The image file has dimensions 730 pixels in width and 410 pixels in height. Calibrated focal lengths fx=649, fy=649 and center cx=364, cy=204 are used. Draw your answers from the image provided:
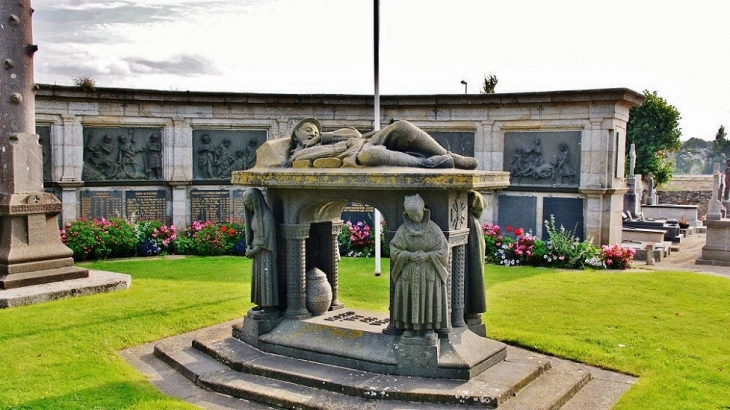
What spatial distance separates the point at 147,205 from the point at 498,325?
10.5 m

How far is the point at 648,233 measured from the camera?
19.4 metres

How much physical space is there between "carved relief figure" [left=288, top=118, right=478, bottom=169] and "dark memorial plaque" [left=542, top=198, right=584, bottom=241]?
8810mm

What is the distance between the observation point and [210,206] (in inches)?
659

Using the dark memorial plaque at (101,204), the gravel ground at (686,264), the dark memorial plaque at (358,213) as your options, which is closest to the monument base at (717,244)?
the gravel ground at (686,264)

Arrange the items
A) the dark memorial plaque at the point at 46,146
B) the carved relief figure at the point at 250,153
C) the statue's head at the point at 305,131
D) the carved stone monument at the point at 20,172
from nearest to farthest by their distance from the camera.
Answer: the statue's head at the point at 305,131, the carved stone monument at the point at 20,172, the dark memorial plaque at the point at 46,146, the carved relief figure at the point at 250,153

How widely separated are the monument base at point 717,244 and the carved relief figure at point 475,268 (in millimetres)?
11494

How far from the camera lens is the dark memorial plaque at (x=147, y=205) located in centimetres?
1609

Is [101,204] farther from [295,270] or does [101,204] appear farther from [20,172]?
[295,270]

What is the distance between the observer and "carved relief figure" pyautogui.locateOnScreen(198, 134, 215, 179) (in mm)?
16547

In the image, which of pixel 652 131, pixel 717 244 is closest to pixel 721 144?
pixel 652 131

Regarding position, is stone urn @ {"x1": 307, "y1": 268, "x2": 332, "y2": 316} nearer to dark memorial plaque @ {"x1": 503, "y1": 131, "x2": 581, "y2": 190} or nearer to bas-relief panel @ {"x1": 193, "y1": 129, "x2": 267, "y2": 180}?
Answer: dark memorial plaque @ {"x1": 503, "y1": 131, "x2": 581, "y2": 190}

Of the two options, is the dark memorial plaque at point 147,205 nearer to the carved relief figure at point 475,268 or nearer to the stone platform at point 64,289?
the stone platform at point 64,289

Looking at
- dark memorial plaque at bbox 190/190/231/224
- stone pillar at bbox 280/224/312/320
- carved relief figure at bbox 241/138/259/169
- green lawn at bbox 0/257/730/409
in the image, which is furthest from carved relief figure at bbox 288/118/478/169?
dark memorial plaque at bbox 190/190/231/224

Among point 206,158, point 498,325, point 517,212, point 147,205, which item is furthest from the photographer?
point 206,158
